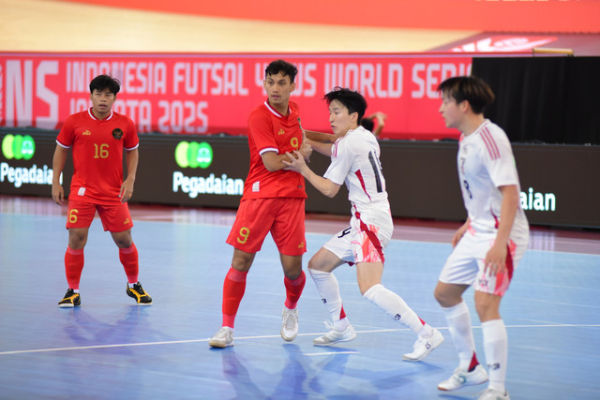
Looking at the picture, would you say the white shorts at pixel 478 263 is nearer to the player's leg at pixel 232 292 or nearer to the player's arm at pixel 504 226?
the player's arm at pixel 504 226

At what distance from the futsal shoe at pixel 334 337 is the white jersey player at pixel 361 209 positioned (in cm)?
49

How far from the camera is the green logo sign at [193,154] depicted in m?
17.0

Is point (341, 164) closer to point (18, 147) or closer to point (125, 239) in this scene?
point (125, 239)

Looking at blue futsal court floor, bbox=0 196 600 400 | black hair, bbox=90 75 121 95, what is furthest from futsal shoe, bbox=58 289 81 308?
black hair, bbox=90 75 121 95

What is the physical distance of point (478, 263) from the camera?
16.6ft

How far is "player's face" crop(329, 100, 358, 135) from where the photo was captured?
639 centimetres

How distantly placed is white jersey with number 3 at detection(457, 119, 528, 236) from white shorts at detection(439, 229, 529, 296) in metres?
0.06

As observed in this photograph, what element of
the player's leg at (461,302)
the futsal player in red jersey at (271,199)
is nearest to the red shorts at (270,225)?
the futsal player in red jersey at (271,199)

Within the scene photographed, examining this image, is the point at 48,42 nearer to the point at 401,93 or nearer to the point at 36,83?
the point at 36,83

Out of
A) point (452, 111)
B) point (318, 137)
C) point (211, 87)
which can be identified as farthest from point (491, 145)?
point (211, 87)

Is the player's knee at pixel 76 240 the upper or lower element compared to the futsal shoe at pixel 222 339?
Answer: upper

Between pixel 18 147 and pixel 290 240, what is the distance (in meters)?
13.3

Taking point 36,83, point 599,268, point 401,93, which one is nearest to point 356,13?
point 401,93

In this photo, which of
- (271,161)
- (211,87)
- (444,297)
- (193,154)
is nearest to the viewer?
(444,297)
